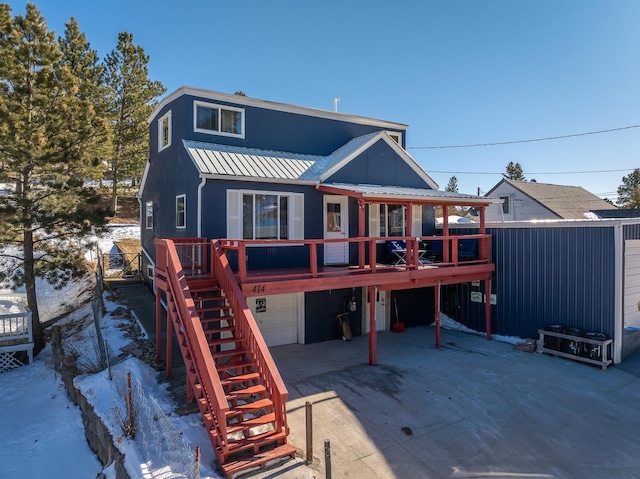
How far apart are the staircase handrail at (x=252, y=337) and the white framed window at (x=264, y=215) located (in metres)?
1.77

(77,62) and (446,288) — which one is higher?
(77,62)

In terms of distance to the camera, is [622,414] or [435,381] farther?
[435,381]

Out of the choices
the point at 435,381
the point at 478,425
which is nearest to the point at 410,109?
the point at 435,381

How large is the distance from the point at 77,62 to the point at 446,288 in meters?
24.5

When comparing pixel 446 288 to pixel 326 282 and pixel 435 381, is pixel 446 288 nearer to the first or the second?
pixel 435 381

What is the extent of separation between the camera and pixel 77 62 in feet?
74.0

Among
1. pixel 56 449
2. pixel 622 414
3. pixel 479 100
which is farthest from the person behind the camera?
pixel 479 100

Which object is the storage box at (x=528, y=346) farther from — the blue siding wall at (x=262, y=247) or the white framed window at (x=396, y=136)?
the white framed window at (x=396, y=136)

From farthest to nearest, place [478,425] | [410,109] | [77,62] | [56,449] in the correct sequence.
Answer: [77,62] → [410,109] → [56,449] → [478,425]

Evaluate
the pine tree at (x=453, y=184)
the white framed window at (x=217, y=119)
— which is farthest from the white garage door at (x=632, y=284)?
the pine tree at (x=453, y=184)

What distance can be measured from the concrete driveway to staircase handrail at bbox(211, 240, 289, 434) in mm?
875

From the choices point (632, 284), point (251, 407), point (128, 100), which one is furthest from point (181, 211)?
point (128, 100)

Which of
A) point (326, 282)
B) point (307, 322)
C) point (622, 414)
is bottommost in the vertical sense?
point (622, 414)

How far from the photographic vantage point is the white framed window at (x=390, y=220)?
13109 mm
